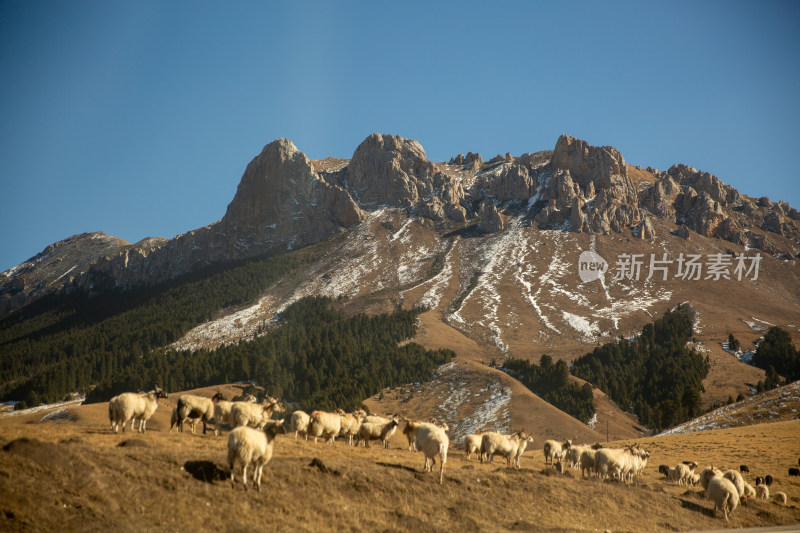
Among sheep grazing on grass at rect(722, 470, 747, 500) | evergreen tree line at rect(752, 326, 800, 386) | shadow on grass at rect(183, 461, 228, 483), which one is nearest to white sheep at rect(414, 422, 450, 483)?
shadow on grass at rect(183, 461, 228, 483)

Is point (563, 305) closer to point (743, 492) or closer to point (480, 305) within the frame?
point (480, 305)

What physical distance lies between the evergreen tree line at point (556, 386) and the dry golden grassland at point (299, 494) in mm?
77346

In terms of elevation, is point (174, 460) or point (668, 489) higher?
point (174, 460)

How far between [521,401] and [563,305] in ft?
325

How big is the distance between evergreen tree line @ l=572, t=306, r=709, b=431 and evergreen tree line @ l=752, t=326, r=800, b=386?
14.6m

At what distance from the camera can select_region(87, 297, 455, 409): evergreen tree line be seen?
12162 centimetres

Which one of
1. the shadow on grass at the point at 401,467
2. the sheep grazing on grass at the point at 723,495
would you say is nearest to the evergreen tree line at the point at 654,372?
the sheep grazing on grass at the point at 723,495

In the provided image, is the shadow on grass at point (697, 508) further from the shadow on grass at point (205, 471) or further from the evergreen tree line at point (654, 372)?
the evergreen tree line at point (654, 372)

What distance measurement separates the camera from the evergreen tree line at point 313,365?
399 ft

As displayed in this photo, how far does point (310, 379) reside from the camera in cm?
12762

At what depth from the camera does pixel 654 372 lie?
132750 millimetres

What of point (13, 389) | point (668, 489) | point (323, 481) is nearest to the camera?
point (323, 481)

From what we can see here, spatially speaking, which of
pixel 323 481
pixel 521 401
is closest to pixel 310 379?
pixel 521 401

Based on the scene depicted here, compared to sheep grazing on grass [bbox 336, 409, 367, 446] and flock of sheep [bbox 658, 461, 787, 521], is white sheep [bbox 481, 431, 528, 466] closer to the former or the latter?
sheep grazing on grass [bbox 336, 409, 367, 446]
